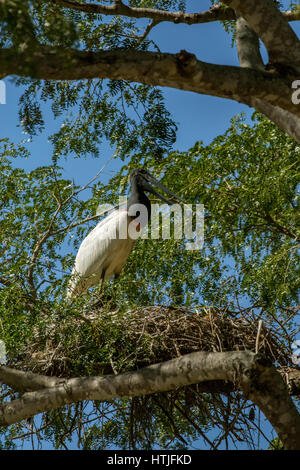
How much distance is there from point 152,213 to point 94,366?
382 centimetres

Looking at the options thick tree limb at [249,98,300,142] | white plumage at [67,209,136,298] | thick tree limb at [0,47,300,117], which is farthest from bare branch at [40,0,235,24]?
thick tree limb at [0,47,300,117]

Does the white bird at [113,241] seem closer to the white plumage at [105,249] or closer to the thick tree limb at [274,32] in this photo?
the white plumage at [105,249]

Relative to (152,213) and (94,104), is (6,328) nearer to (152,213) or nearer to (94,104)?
(94,104)

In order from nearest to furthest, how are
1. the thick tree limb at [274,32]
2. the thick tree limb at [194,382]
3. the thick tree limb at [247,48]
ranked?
1. the thick tree limb at [194,382]
2. the thick tree limb at [274,32]
3. the thick tree limb at [247,48]

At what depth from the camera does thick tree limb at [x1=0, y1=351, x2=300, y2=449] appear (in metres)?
3.95

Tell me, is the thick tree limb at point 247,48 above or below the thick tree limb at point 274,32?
above

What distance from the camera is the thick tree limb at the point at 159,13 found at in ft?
20.1

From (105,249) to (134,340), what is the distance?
2.60m

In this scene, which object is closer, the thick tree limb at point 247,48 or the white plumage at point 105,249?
the thick tree limb at point 247,48

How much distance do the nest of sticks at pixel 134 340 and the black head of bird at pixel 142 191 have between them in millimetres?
2509

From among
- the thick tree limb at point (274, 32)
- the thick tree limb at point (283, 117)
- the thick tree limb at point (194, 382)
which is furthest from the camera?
the thick tree limb at point (283, 117)

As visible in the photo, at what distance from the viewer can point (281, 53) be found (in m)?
4.17

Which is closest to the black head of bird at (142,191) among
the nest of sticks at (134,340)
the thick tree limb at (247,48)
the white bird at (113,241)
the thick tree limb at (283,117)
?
the white bird at (113,241)

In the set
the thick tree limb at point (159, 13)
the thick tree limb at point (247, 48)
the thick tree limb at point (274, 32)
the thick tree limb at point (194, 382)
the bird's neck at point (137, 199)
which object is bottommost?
the thick tree limb at point (194, 382)
